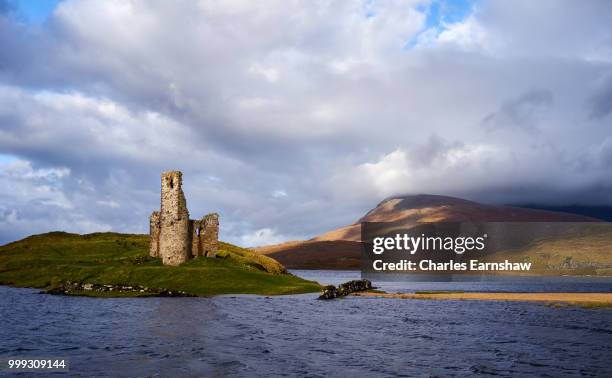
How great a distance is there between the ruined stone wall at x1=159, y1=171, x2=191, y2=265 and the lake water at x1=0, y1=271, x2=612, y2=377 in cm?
1983

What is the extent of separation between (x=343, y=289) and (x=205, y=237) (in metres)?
22.5

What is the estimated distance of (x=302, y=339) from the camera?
31031 millimetres

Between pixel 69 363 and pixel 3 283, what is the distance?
6598 centimetres

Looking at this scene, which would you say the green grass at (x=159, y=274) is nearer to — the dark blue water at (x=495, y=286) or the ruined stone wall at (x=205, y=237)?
the ruined stone wall at (x=205, y=237)

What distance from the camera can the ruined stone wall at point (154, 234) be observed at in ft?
269

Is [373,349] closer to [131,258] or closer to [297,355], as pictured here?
[297,355]

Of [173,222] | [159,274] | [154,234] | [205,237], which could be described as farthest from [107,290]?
[154,234]

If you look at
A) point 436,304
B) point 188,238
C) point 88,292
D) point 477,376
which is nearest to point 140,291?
point 88,292

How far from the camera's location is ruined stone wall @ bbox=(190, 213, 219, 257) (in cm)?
7556

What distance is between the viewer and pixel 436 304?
56.7 m

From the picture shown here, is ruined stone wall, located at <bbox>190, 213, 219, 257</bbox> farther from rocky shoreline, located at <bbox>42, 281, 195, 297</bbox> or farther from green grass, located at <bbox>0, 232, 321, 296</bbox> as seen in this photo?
rocky shoreline, located at <bbox>42, 281, 195, 297</bbox>

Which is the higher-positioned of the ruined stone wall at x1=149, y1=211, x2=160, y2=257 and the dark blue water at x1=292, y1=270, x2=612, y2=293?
the ruined stone wall at x1=149, y1=211, x2=160, y2=257

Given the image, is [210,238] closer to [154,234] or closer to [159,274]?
[159,274]

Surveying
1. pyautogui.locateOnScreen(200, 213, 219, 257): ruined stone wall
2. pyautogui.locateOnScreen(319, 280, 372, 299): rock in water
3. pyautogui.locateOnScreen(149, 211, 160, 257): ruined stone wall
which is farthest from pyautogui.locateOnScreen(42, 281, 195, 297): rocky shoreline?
pyautogui.locateOnScreen(149, 211, 160, 257): ruined stone wall
